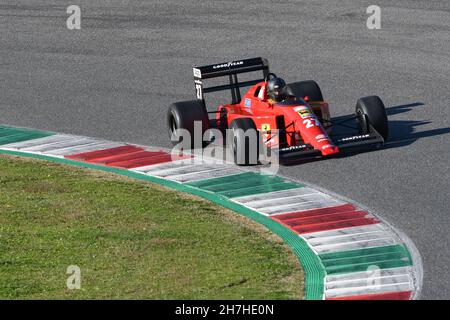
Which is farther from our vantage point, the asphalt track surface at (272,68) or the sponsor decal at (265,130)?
the sponsor decal at (265,130)

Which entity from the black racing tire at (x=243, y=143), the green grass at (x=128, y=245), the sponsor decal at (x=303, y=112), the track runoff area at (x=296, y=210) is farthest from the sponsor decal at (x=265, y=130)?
the green grass at (x=128, y=245)

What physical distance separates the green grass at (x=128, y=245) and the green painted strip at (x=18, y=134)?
208 centimetres

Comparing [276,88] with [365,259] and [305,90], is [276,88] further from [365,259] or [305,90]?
[365,259]

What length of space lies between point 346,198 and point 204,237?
90.1 inches

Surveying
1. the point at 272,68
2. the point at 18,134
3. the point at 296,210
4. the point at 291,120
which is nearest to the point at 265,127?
the point at 291,120

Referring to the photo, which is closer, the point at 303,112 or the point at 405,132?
the point at 303,112

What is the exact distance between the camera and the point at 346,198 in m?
14.9

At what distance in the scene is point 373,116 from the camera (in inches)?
658

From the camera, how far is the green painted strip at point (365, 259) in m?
12.5

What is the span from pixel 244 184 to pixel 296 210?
133 centimetres

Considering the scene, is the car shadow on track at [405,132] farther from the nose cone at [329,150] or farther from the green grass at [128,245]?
the green grass at [128,245]

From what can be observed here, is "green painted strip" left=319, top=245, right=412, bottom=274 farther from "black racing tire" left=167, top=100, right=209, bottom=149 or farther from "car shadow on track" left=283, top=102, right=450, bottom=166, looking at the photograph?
"black racing tire" left=167, top=100, right=209, bottom=149

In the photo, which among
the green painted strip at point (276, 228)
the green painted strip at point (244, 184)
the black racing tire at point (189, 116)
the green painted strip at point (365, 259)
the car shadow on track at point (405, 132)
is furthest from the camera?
the car shadow on track at point (405, 132)

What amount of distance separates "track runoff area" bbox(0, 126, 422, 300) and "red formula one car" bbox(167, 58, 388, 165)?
1.55 feet
